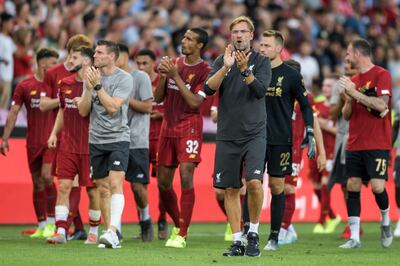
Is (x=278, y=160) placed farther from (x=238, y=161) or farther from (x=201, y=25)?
(x=201, y=25)

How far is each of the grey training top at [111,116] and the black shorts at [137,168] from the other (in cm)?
173

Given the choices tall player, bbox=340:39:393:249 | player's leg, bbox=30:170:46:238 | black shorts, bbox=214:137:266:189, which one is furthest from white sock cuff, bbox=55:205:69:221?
tall player, bbox=340:39:393:249

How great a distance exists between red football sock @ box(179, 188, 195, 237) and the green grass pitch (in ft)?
0.89

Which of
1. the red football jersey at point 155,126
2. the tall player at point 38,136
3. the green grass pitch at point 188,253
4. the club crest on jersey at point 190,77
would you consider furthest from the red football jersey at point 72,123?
the red football jersey at point 155,126

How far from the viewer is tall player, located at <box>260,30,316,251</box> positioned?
47.5 feet

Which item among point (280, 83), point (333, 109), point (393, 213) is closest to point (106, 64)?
point (280, 83)

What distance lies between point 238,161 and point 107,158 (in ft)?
6.77

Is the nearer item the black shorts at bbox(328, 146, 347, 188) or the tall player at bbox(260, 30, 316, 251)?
the tall player at bbox(260, 30, 316, 251)

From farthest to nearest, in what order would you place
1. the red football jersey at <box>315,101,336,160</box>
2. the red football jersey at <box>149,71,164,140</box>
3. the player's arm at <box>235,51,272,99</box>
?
the red football jersey at <box>315,101,336,160</box> < the red football jersey at <box>149,71,164,140</box> < the player's arm at <box>235,51,272,99</box>

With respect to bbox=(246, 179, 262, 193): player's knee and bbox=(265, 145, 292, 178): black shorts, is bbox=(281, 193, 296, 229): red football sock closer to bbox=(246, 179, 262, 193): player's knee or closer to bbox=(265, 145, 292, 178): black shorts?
bbox=(265, 145, 292, 178): black shorts

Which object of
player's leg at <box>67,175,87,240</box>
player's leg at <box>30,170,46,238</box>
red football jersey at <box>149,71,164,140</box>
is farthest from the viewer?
red football jersey at <box>149,71,164,140</box>

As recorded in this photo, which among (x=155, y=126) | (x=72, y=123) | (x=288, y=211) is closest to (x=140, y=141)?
(x=72, y=123)

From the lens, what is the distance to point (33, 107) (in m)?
17.4

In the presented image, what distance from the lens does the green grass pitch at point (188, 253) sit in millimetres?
12297
